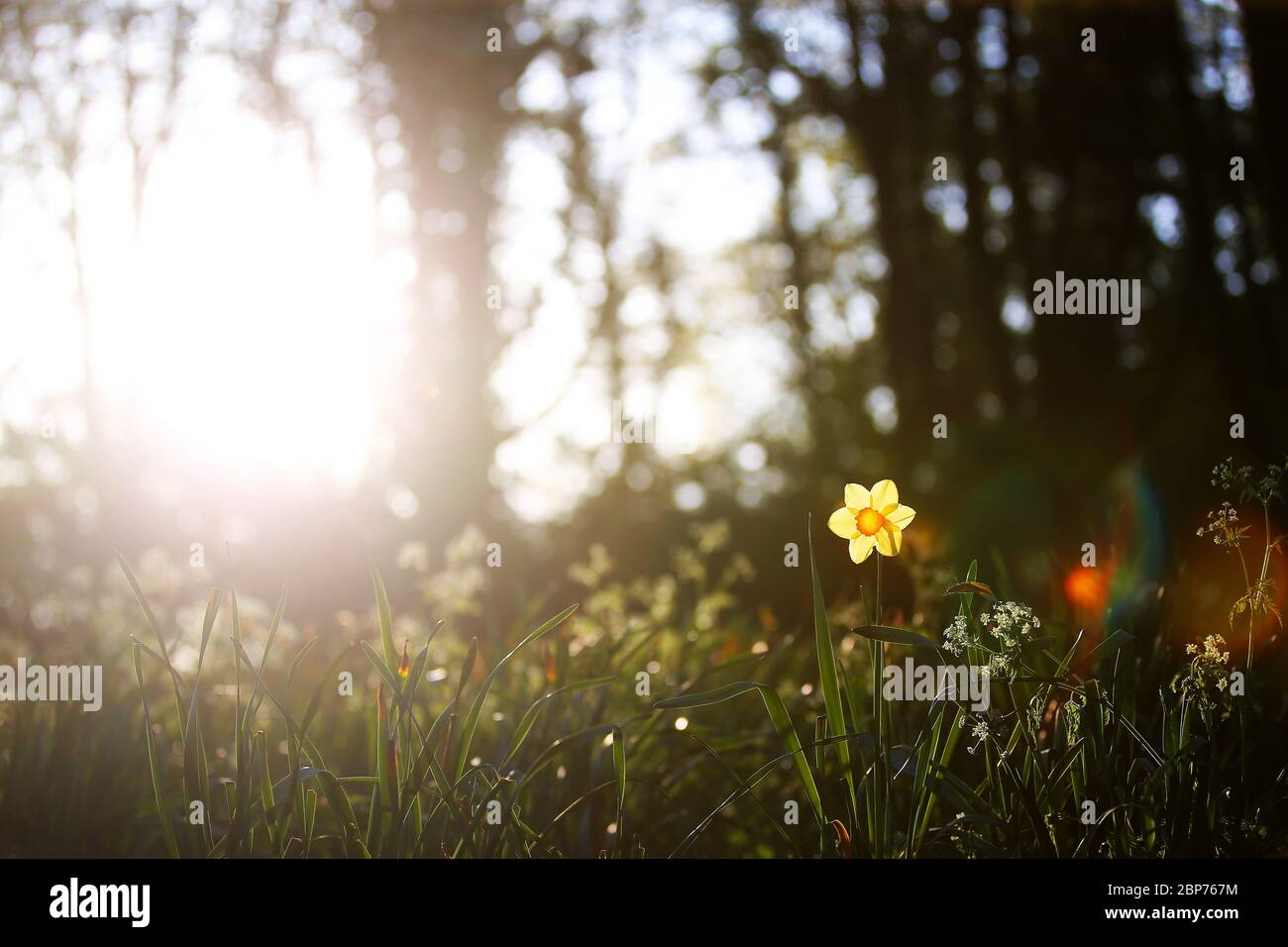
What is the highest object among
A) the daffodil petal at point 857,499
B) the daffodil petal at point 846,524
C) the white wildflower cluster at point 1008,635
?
the daffodil petal at point 857,499

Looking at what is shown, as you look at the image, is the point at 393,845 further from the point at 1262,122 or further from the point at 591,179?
the point at 591,179

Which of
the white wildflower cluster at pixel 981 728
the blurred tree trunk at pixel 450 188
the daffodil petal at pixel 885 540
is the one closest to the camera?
the white wildflower cluster at pixel 981 728

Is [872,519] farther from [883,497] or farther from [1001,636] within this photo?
[1001,636]

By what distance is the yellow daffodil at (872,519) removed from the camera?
1901 millimetres

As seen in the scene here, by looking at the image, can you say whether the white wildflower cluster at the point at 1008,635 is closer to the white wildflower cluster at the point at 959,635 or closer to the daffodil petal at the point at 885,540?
the white wildflower cluster at the point at 959,635

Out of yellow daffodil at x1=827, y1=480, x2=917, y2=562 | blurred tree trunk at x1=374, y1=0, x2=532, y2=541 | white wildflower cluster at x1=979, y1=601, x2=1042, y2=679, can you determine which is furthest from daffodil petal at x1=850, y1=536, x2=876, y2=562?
blurred tree trunk at x1=374, y1=0, x2=532, y2=541

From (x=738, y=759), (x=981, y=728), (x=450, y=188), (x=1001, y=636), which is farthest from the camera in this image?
(x=450, y=188)

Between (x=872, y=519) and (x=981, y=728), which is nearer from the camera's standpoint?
(x=981, y=728)

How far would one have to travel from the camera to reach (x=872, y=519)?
75.4 inches

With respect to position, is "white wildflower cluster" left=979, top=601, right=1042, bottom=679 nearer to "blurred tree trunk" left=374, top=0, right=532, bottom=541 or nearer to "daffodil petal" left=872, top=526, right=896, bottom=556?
"daffodil petal" left=872, top=526, right=896, bottom=556

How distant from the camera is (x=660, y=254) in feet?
41.5

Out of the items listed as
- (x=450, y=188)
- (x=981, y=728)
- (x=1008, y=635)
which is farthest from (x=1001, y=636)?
(x=450, y=188)

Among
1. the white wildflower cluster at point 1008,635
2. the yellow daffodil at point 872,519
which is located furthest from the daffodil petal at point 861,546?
the white wildflower cluster at point 1008,635
